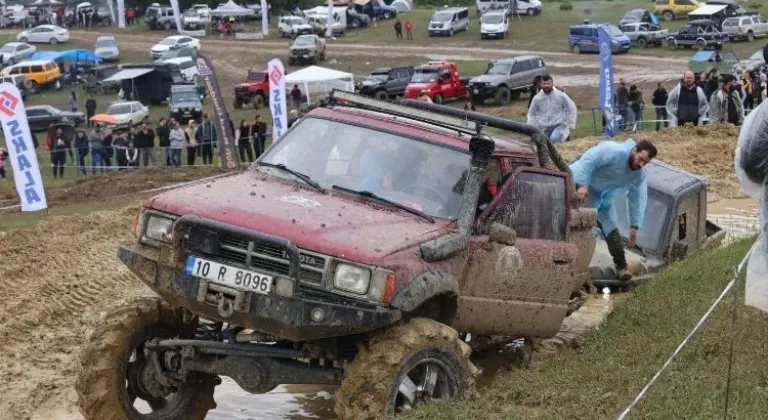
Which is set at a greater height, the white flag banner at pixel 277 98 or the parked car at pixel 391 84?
the white flag banner at pixel 277 98

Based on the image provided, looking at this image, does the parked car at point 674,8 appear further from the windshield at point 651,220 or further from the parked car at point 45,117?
the windshield at point 651,220

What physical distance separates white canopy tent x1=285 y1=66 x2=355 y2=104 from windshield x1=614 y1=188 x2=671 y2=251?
3039 centimetres

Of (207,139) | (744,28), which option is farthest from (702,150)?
(744,28)

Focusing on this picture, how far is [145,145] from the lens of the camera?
27.7 meters

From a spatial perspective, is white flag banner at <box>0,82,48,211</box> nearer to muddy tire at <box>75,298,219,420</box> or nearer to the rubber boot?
the rubber boot

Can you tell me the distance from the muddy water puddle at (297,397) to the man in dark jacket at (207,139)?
17285 millimetres

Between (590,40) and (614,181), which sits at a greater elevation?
(614,181)

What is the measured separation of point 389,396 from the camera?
764cm

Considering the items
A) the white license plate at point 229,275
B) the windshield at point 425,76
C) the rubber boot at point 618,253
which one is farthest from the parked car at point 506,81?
the white license plate at point 229,275

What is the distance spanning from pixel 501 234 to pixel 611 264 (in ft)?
13.6

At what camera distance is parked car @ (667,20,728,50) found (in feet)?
188

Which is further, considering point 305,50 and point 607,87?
point 305,50

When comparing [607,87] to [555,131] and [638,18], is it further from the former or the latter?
[638,18]

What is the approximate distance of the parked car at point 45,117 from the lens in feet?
141
